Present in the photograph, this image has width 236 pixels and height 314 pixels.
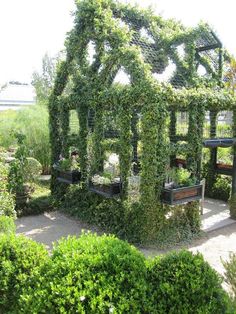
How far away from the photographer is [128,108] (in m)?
6.70

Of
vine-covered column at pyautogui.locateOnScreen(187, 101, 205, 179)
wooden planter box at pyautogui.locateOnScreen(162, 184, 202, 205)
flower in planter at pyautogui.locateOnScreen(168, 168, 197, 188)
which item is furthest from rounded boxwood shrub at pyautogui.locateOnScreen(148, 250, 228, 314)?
vine-covered column at pyautogui.locateOnScreen(187, 101, 205, 179)

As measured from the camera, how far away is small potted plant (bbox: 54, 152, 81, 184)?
816cm

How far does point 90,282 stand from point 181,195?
3.91 m

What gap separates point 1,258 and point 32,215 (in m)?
5.12

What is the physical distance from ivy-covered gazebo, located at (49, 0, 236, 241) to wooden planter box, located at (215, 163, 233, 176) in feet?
3.66

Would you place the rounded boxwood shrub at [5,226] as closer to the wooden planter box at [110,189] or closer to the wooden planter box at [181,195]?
the wooden planter box at [110,189]

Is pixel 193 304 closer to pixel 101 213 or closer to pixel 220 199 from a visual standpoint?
pixel 101 213

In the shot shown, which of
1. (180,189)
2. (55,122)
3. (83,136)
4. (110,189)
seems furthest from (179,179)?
(55,122)

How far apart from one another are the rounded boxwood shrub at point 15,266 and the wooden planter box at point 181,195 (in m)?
3.23

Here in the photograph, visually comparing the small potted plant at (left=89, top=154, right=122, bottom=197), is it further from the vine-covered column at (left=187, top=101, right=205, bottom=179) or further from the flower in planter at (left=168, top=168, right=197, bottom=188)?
the vine-covered column at (left=187, top=101, right=205, bottom=179)

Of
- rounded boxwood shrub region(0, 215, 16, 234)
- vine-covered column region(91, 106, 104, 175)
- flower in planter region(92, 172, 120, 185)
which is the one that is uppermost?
vine-covered column region(91, 106, 104, 175)

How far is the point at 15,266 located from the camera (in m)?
3.56

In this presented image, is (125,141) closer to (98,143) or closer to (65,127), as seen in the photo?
(98,143)

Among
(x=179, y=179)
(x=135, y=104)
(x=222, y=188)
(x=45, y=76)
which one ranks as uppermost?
(x=45, y=76)
